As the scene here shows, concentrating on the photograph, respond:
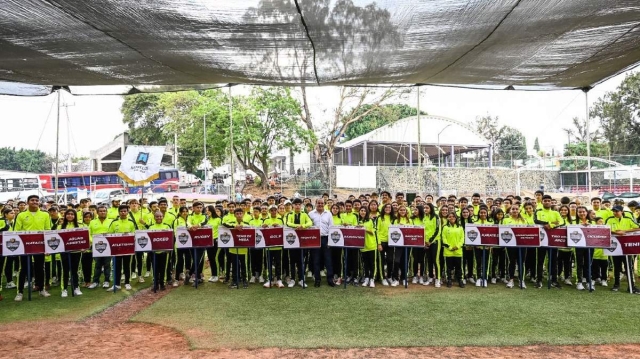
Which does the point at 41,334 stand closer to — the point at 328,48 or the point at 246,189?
the point at 328,48

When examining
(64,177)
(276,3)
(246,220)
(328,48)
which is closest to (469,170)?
(246,220)

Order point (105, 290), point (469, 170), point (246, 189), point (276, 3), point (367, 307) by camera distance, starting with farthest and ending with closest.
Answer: point (246, 189)
point (469, 170)
point (105, 290)
point (367, 307)
point (276, 3)

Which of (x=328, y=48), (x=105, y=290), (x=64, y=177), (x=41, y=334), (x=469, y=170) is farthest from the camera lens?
(x=64, y=177)

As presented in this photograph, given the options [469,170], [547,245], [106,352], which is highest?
[469,170]

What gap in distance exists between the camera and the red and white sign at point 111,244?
7629 millimetres

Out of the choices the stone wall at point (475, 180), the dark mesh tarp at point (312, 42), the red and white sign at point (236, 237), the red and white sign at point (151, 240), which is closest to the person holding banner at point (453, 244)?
the dark mesh tarp at point (312, 42)

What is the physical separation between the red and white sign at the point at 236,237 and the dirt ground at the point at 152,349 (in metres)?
2.13

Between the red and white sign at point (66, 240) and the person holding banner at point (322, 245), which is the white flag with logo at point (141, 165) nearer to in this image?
the red and white sign at point (66, 240)

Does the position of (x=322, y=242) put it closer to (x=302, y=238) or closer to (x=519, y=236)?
(x=302, y=238)

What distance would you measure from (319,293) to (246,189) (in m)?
18.6

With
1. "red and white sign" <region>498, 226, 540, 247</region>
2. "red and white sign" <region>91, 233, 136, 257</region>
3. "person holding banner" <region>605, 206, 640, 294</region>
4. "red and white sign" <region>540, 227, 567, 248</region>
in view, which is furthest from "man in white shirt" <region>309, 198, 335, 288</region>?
"person holding banner" <region>605, 206, 640, 294</region>

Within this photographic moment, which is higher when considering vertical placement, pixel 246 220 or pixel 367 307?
pixel 246 220

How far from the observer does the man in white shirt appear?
8.12 meters

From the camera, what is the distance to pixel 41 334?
5.79 m
